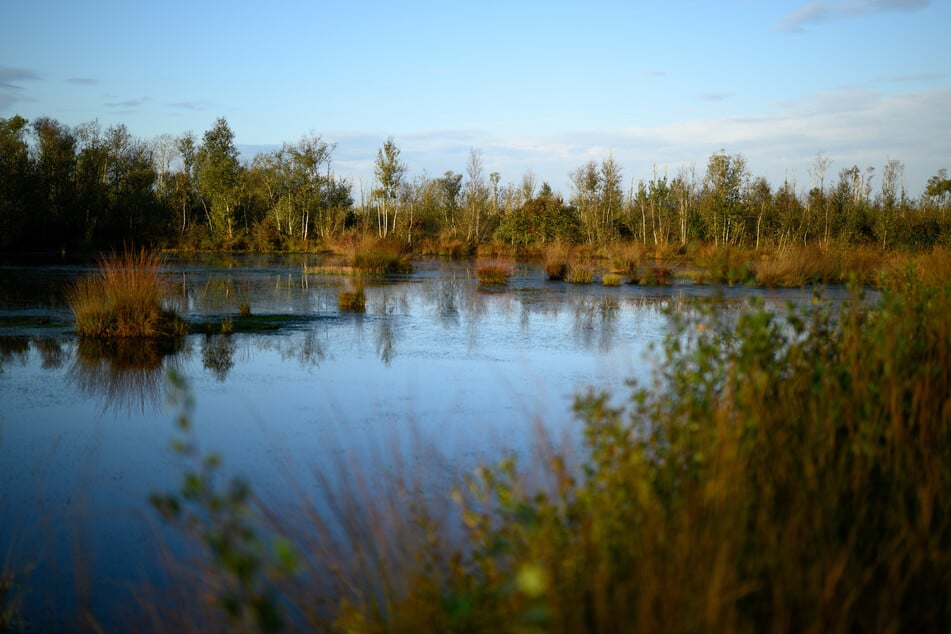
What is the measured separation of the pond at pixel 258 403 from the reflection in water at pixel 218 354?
44mm

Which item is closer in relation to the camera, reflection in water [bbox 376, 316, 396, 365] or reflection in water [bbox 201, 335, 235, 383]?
reflection in water [bbox 201, 335, 235, 383]

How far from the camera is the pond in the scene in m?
4.25

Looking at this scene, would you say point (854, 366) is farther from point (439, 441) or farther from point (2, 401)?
point (2, 401)

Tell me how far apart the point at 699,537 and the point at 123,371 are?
25.3 feet

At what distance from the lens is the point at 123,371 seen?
28.3ft

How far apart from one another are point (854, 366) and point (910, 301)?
75.8 inches

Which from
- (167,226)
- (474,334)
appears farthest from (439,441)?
(167,226)

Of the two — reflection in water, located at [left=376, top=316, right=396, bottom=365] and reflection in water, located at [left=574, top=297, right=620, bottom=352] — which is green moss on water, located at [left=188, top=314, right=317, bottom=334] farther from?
reflection in water, located at [left=574, top=297, right=620, bottom=352]

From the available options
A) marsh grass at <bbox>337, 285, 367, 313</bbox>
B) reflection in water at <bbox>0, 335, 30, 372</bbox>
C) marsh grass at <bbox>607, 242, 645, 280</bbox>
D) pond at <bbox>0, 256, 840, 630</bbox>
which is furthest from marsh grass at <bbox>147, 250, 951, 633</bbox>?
marsh grass at <bbox>607, 242, 645, 280</bbox>

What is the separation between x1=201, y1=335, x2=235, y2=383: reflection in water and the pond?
0.04 meters

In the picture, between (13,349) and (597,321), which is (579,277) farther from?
(13,349)

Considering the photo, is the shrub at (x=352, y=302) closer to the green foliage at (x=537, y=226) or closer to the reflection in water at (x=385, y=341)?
the reflection in water at (x=385, y=341)

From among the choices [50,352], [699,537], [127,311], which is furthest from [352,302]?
[699,537]

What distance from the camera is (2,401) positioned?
7.14 m
